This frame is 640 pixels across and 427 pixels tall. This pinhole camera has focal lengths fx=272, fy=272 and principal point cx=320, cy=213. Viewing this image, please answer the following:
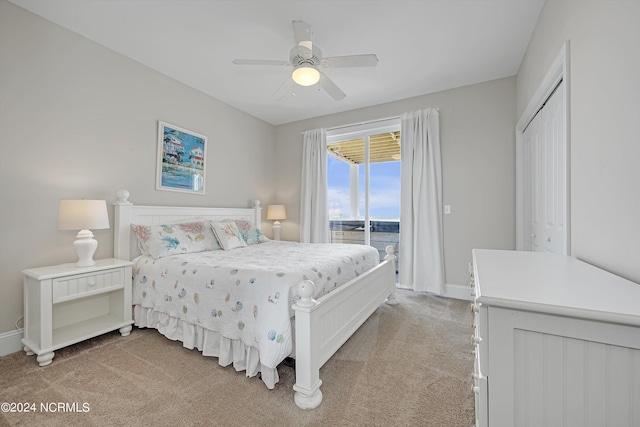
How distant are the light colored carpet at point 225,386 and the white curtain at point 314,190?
224 centimetres

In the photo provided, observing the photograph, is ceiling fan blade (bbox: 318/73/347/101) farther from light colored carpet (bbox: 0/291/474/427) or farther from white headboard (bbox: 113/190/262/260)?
Answer: light colored carpet (bbox: 0/291/474/427)

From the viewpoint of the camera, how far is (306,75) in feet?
7.27

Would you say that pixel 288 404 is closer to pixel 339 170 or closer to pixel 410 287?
pixel 410 287

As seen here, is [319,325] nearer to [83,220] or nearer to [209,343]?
[209,343]

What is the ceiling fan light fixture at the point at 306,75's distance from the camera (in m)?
2.19

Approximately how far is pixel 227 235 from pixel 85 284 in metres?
1.27

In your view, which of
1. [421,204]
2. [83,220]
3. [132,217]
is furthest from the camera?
[421,204]

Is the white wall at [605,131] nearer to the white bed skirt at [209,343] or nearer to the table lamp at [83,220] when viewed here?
the white bed skirt at [209,343]

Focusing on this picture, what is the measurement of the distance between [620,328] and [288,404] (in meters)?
1.54

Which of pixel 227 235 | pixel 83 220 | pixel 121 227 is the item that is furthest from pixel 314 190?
pixel 83 220

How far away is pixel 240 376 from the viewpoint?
1835 millimetres

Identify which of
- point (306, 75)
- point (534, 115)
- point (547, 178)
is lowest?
point (547, 178)

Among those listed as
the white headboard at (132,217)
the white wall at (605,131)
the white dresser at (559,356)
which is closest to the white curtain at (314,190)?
the white headboard at (132,217)

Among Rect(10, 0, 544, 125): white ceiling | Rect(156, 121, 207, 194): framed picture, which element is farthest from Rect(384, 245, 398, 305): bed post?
Rect(156, 121, 207, 194): framed picture
